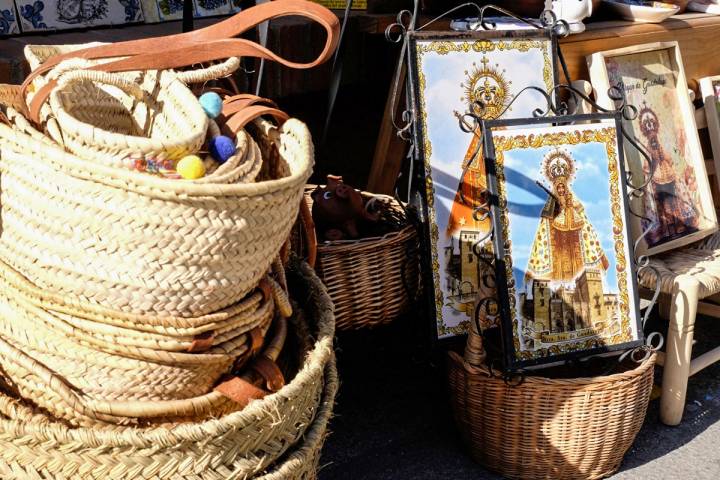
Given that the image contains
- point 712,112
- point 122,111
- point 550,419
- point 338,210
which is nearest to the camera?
point 122,111

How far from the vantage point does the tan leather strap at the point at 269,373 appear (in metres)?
1.92

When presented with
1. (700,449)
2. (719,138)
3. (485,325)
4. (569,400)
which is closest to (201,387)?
(485,325)

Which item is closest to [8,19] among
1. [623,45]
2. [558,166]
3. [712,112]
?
[558,166]

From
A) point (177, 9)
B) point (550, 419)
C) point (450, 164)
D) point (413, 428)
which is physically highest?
point (177, 9)

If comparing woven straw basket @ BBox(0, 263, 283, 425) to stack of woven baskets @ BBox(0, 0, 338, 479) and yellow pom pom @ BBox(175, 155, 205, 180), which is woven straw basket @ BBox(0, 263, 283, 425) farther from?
yellow pom pom @ BBox(175, 155, 205, 180)

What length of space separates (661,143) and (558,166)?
842 millimetres

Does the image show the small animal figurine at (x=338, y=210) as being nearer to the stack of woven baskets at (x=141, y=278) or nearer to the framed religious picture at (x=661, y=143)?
the stack of woven baskets at (x=141, y=278)

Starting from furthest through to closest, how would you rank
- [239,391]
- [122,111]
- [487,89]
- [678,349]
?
Answer: [678,349]
[487,89]
[122,111]
[239,391]

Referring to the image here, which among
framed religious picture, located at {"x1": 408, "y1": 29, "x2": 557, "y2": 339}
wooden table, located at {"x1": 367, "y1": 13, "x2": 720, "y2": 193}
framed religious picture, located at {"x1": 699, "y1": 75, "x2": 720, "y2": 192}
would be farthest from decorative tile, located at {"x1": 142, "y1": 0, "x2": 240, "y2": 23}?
framed religious picture, located at {"x1": 699, "y1": 75, "x2": 720, "y2": 192}

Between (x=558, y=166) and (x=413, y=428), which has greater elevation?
(x=558, y=166)

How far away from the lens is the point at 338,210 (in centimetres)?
264

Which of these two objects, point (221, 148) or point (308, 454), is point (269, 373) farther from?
point (221, 148)

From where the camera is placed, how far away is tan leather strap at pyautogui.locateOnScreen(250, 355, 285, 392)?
192cm

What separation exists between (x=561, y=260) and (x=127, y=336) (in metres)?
1.34
